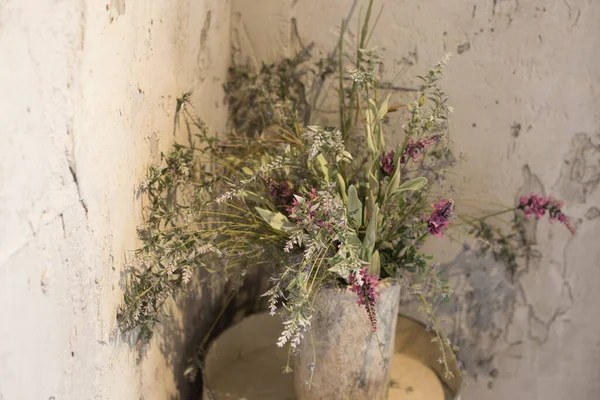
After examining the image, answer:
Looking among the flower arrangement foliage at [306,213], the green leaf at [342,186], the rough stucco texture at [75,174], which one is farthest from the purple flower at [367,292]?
the rough stucco texture at [75,174]

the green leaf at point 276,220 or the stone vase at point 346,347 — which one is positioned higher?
the green leaf at point 276,220

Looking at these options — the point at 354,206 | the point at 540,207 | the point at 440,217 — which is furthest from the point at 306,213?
the point at 540,207

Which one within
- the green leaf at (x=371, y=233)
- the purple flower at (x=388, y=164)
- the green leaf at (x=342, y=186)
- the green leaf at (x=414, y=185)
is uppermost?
the purple flower at (x=388, y=164)

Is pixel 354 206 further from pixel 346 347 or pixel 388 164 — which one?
pixel 346 347

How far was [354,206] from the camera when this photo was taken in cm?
79

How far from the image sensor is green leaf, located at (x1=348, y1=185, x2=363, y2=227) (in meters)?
0.78

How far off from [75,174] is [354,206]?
0.35 meters

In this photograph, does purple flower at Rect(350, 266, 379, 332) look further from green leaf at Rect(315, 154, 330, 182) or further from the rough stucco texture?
the rough stucco texture

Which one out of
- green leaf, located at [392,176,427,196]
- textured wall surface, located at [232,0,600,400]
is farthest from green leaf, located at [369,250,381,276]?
textured wall surface, located at [232,0,600,400]

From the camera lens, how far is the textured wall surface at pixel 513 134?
1.03 m

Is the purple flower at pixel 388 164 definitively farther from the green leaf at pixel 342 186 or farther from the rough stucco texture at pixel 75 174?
the rough stucco texture at pixel 75 174

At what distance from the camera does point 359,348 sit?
87 cm

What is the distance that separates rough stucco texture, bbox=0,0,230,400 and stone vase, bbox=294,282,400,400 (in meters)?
0.24

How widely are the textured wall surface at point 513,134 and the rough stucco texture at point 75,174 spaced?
13.5 inches
